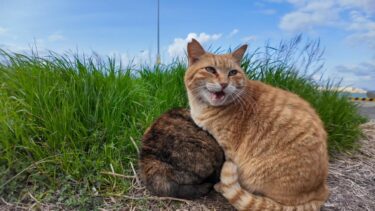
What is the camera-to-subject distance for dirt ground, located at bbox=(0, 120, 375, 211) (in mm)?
2678

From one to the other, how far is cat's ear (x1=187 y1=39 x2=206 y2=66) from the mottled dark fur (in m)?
0.55

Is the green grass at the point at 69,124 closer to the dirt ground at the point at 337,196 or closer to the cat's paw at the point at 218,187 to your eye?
the dirt ground at the point at 337,196

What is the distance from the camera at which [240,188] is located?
2.50 m

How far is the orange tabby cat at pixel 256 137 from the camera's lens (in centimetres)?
248

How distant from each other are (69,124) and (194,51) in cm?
123

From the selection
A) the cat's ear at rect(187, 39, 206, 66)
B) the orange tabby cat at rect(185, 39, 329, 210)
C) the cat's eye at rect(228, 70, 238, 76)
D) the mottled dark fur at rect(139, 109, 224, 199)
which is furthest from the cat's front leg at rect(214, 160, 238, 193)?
the cat's ear at rect(187, 39, 206, 66)

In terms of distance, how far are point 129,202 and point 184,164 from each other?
20.6 inches

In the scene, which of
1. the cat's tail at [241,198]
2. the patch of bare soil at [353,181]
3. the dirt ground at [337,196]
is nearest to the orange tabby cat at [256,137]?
the cat's tail at [241,198]

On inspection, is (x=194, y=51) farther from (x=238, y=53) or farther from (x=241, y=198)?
(x=241, y=198)

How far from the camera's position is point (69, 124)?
304 cm

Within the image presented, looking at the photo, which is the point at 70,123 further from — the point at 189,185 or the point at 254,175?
the point at 254,175

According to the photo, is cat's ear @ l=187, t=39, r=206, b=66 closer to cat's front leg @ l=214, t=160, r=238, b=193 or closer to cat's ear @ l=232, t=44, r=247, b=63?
cat's ear @ l=232, t=44, r=247, b=63

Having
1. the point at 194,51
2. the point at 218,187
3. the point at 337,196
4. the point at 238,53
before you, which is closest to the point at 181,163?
the point at 218,187

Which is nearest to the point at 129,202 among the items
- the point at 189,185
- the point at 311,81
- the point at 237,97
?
the point at 189,185
